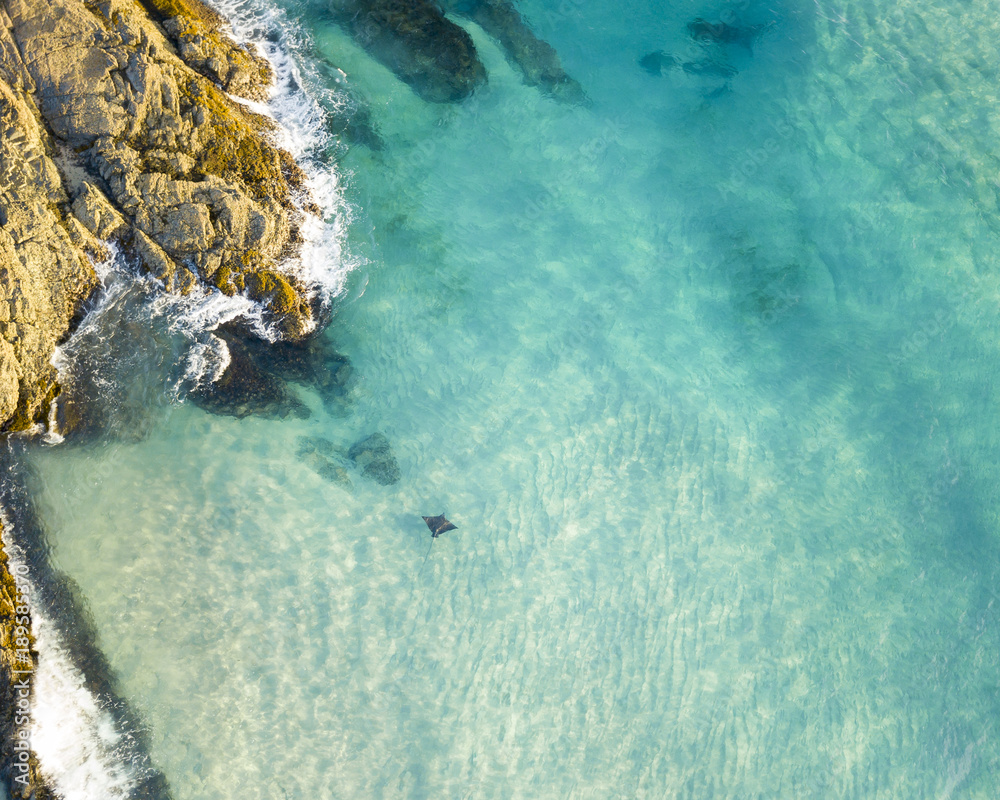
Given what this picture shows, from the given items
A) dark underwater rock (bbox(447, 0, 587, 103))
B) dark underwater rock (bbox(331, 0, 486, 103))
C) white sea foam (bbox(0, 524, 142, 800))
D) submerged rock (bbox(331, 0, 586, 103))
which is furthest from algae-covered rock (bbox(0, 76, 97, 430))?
dark underwater rock (bbox(447, 0, 587, 103))

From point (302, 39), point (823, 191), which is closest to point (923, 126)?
point (823, 191)

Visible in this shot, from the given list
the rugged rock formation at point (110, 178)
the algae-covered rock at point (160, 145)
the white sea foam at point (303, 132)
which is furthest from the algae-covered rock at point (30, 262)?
the white sea foam at point (303, 132)

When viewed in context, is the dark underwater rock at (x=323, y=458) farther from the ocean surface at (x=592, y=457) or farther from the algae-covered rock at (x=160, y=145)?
the algae-covered rock at (x=160, y=145)

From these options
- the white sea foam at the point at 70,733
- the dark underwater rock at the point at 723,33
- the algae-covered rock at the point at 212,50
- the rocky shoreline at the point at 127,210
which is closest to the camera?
the white sea foam at the point at 70,733

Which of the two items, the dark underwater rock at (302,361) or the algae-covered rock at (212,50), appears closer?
the dark underwater rock at (302,361)

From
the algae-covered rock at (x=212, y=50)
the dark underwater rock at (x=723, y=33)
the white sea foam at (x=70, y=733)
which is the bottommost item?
the white sea foam at (x=70, y=733)

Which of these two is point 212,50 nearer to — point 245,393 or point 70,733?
point 245,393

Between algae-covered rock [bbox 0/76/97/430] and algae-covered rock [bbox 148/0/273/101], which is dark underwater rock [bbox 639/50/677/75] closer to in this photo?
algae-covered rock [bbox 148/0/273/101]
